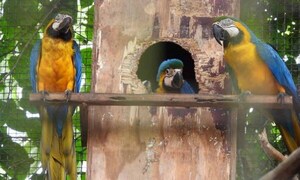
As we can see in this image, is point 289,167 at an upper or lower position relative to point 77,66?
lower

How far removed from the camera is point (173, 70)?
256cm

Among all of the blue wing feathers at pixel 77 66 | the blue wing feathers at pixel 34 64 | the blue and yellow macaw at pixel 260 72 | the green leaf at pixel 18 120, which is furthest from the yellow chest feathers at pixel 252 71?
the green leaf at pixel 18 120

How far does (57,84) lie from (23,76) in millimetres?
544

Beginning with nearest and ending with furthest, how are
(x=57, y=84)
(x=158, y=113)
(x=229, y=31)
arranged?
(x=158, y=113), (x=229, y=31), (x=57, y=84)

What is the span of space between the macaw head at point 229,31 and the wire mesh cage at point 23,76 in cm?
82

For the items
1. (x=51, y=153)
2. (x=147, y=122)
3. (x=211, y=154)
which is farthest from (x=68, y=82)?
(x=211, y=154)

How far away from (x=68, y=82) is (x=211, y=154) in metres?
0.62

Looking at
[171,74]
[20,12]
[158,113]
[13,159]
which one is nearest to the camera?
[158,113]

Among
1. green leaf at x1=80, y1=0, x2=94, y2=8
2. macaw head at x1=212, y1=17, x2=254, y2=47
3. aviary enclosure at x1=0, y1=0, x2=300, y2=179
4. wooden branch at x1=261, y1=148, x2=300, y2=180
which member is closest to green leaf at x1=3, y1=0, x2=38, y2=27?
green leaf at x1=80, y1=0, x2=94, y2=8

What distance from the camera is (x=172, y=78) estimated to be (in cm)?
257

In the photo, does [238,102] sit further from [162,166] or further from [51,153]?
[51,153]

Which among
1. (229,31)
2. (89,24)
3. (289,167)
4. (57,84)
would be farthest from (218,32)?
(289,167)

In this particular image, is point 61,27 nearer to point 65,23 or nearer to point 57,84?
point 65,23

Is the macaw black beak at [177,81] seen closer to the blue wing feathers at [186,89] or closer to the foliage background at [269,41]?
the blue wing feathers at [186,89]
